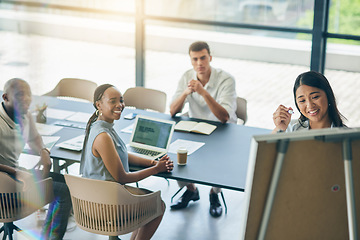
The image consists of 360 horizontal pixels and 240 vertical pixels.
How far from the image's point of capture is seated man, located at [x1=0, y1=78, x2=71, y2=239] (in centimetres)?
367

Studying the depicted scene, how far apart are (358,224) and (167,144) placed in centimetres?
188

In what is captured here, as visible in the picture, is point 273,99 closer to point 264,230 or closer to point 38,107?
point 38,107

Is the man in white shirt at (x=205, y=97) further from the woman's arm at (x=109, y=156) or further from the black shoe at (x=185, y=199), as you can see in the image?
the woman's arm at (x=109, y=156)

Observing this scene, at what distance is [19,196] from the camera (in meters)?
3.54

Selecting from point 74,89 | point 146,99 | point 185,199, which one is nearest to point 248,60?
point 146,99

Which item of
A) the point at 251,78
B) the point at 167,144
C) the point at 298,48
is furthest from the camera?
the point at 251,78

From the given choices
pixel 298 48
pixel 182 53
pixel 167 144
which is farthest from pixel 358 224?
pixel 182 53

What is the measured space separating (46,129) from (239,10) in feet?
8.83

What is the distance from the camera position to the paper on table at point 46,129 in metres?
4.26

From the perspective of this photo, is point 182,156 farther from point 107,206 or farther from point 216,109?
point 216,109

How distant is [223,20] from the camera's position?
6047 millimetres

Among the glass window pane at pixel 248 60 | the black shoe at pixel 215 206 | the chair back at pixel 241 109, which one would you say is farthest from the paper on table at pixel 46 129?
the glass window pane at pixel 248 60

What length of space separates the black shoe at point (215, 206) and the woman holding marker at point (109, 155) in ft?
3.31

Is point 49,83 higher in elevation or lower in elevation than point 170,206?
higher
